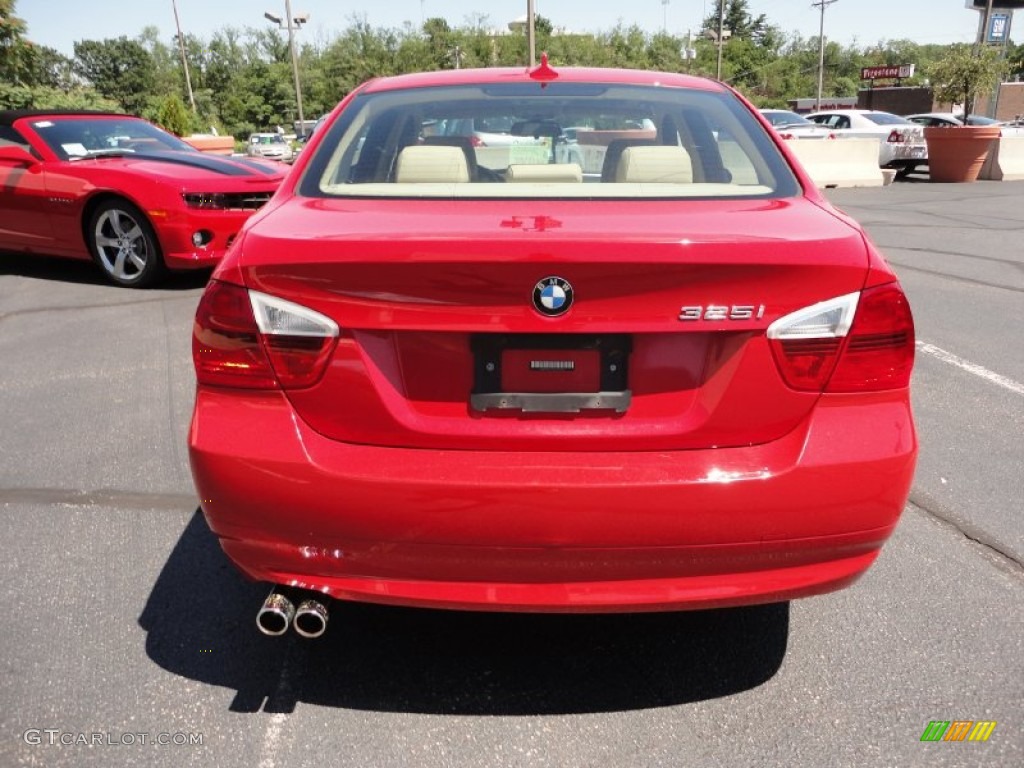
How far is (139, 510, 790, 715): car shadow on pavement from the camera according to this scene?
7.74ft

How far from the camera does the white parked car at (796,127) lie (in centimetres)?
1977

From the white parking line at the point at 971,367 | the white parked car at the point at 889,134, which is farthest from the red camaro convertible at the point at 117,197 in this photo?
the white parked car at the point at 889,134

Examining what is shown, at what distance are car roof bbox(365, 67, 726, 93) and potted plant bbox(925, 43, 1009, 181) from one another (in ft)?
54.4

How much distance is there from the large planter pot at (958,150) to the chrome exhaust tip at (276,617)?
1846 centimetres

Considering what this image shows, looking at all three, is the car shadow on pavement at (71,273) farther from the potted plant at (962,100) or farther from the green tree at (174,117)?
the green tree at (174,117)

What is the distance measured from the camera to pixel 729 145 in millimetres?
2832

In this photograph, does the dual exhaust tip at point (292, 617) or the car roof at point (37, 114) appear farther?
the car roof at point (37, 114)

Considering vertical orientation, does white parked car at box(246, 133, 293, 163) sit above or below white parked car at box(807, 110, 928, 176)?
below

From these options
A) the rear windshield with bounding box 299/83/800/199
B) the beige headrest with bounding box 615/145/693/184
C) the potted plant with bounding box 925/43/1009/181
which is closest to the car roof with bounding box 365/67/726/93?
the rear windshield with bounding box 299/83/800/199

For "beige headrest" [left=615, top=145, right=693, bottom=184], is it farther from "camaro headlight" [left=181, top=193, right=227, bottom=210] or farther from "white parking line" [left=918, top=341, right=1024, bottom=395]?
"camaro headlight" [left=181, top=193, right=227, bottom=210]

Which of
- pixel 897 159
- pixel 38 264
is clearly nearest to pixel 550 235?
pixel 38 264

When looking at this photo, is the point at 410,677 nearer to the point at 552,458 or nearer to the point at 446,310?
the point at 552,458

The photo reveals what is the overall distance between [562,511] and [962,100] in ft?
67.9

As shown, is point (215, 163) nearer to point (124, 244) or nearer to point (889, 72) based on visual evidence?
point (124, 244)
